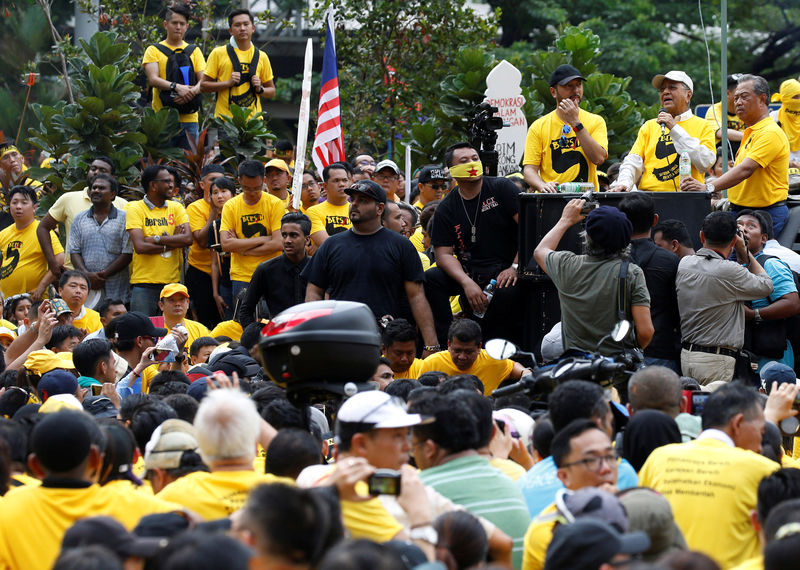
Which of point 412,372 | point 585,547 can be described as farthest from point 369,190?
point 585,547

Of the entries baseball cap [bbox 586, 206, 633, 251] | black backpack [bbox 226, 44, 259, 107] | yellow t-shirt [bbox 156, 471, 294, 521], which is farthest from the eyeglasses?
black backpack [bbox 226, 44, 259, 107]

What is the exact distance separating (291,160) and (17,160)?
3.63m

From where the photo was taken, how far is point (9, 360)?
382 inches

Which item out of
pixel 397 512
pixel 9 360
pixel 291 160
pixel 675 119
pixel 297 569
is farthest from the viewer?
pixel 291 160

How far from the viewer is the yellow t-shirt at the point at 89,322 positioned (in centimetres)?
1096

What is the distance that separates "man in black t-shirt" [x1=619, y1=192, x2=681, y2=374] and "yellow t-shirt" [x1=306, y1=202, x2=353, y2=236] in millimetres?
3653

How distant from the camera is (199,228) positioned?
41.8 feet

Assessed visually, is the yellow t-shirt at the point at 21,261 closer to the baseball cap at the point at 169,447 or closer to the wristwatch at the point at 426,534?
the baseball cap at the point at 169,447

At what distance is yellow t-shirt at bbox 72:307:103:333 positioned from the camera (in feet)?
36.0

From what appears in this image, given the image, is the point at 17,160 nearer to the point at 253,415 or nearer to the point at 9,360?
the point at 9,360

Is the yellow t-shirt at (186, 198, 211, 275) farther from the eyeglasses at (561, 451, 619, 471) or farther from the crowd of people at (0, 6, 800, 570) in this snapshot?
the eyeglasses at (561, 451, 619, 471)

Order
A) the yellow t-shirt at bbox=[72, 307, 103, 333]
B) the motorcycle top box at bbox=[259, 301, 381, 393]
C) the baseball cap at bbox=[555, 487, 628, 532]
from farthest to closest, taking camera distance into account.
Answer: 1. the yellow t-shirt at bbox=[72, 307, 103, 333]
2. the motorcycle top box at bbox=[259, 301, 381, 393]
3. the baseball cap at bbox=[555, 487, 628, 532]

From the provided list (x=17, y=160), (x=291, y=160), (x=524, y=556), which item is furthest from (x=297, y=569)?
(x=17, y=160)

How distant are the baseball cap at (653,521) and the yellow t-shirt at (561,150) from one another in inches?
237
